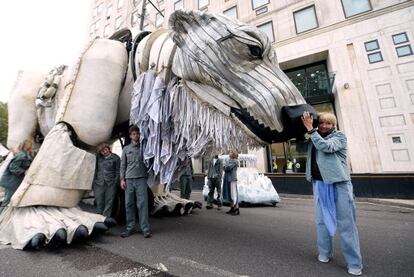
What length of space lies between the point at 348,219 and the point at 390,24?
1151 centimetres

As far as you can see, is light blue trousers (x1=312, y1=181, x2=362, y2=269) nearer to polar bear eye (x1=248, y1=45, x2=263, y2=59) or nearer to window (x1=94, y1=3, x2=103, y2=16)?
polar bear eye (x1=248, y1=45, x2=263, y2=59)

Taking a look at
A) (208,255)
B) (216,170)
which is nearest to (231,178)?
(216,170)

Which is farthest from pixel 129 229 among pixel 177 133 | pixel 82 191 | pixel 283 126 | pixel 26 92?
pixel 26 92

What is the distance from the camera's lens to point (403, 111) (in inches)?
359

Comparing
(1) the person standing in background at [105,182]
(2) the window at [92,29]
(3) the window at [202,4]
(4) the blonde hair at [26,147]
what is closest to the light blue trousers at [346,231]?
(1) the person standing in background at [105,182]

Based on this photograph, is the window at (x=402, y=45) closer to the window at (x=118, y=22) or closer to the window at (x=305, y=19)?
the window at (x=305, y=19)

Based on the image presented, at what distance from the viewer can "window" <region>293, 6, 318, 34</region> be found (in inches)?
460

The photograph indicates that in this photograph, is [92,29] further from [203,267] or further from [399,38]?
[203,267]

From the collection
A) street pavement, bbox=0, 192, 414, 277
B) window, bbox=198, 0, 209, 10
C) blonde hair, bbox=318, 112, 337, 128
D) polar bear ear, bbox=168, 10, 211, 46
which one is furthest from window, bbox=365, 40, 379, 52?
polar bear ear, bbox=168, 10, 211, 46

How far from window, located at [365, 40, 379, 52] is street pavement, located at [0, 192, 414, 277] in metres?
9.40

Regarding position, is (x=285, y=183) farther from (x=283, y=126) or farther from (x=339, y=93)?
(x=283, y=126)

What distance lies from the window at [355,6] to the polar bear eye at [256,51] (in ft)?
38.3

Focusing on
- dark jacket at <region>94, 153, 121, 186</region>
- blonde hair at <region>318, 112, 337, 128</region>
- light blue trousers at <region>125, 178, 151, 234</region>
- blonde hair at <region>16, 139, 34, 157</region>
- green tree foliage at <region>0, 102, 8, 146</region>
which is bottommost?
light blue trousers at <region>125, 178, 151, 234</region>

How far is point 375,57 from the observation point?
32.5 feet
